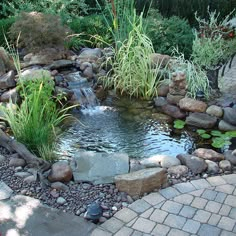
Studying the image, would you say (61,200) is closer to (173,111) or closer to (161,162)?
(161,162)

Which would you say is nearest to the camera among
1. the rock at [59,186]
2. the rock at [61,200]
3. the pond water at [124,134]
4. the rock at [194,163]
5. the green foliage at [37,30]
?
the rock at [61,200]

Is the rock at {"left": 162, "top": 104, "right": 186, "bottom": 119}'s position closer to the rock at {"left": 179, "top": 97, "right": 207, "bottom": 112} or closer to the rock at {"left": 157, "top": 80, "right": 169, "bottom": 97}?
the rock at {"left": 179, "top": 97, "right": 207, "bottom": 112}

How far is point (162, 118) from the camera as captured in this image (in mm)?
4707

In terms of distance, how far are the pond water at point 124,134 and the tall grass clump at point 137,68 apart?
0.36 metres

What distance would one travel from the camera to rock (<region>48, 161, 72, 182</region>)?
10.3ft

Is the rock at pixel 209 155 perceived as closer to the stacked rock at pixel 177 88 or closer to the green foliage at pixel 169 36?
the stacked rock at pixel 177 88

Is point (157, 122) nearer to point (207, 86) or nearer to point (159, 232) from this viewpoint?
point (207, 86)

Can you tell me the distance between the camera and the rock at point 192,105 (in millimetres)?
4652

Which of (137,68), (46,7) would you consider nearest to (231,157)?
(137,68)

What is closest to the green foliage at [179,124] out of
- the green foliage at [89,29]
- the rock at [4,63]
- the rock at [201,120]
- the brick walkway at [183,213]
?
the rock at [201,120]

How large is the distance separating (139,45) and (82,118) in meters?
1.29

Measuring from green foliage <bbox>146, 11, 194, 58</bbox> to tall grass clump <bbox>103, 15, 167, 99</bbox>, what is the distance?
1.15 metres

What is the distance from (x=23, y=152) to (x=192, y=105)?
7.20 ft

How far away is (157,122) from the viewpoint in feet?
15.1
